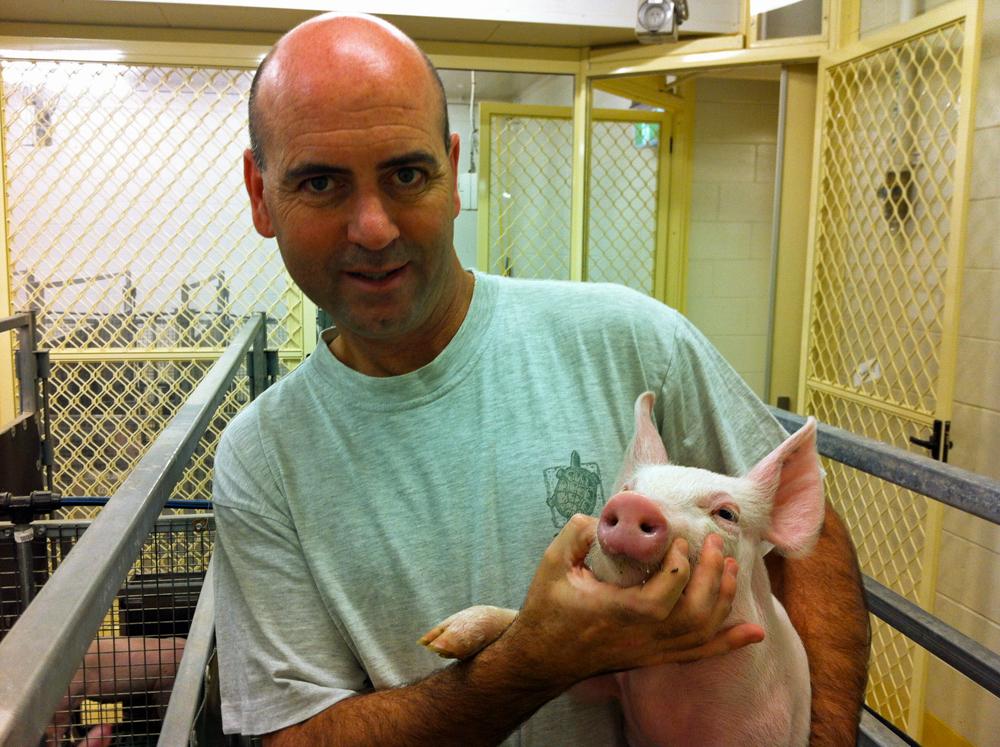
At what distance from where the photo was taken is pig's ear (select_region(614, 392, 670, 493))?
907 mm

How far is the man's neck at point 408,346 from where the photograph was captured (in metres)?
1.00

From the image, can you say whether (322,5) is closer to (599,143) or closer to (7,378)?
(599,143)

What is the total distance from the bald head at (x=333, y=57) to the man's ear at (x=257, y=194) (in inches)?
1.1

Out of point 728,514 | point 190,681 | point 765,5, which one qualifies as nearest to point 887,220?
point 765,5

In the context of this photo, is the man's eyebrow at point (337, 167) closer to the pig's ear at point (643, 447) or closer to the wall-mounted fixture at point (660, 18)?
the pig's ear at point (643, 447)

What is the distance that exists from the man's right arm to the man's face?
342 millimetres

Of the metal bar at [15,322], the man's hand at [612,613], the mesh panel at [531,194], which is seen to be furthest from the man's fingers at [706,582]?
the mesh panel at [531,194]

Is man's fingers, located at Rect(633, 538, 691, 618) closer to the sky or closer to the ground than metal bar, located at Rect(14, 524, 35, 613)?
closer to the sky

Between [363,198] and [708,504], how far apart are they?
0.49 m

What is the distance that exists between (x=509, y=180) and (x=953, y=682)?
2.53 meters

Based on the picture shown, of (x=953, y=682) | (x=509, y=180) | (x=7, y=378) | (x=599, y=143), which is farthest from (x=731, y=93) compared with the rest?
(x=7, y=378)

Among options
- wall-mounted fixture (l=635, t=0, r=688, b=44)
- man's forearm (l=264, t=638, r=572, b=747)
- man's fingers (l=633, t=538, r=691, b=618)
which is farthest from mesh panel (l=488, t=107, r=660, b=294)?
man's fingers (l=633, t=538, r=691, b=618)

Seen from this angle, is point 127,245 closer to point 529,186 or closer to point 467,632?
point 529,186

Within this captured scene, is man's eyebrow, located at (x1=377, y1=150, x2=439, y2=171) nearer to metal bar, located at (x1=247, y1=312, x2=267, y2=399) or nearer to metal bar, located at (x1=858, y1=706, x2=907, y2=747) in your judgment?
metal bar, located at (x1=858, y1=706, x2=907, y2=747)
